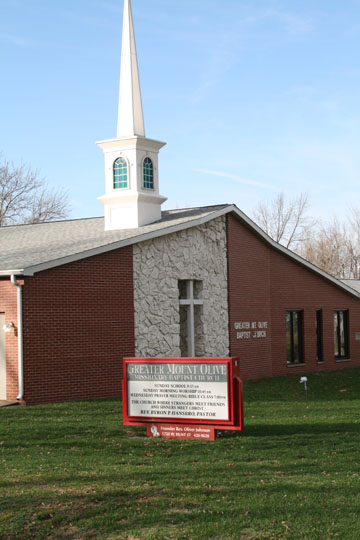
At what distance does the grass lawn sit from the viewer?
7301 millimetres

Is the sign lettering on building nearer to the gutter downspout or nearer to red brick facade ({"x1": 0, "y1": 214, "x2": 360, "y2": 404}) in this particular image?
red brick facade ({"x1": 0, "y1": 214, "x2": 360, "y2": 404})

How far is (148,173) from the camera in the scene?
884 inches

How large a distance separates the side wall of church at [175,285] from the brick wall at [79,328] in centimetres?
50

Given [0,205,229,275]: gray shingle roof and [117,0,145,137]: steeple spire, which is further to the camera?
[117,0,145,137]: steeple spire

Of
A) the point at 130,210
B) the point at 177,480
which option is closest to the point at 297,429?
the point at 177,480

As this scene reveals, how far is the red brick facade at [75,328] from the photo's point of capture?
55.2ft

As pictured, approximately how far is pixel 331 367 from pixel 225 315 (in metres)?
7.81

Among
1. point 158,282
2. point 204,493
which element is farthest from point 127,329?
point 204,493

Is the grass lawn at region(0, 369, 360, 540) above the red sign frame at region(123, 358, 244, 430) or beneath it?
beneath

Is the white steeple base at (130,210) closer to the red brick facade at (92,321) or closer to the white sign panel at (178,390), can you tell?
the red brick facade at (92,321)

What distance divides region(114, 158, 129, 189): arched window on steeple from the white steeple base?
48 centimetres

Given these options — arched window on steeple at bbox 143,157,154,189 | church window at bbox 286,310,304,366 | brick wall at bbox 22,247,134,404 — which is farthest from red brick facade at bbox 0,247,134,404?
church window at bbox 286,310,304,366

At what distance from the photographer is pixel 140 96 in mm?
23062

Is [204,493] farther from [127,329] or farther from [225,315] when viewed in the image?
[225,315]
